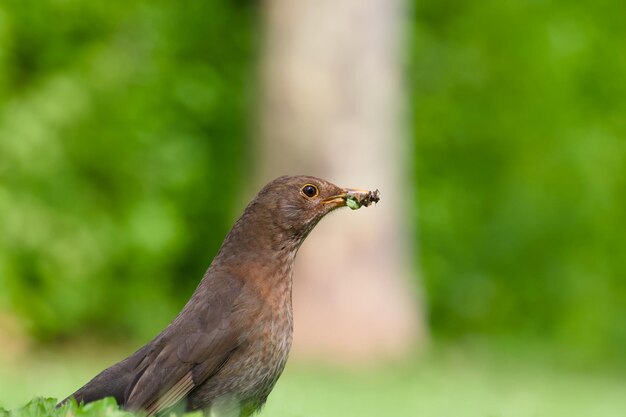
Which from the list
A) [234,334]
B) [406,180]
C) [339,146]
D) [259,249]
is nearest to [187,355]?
[234,334]

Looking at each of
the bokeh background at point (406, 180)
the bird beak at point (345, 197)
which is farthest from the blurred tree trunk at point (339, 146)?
the bird beak at point (345, 197)

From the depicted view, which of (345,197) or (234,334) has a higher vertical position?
(345,197)

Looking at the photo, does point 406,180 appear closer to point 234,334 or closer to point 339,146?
point 339,146

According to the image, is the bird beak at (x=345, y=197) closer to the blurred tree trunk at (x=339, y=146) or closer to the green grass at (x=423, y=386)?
the green grass at (x=423, y=386)

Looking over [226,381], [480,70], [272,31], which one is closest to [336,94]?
[272,31]

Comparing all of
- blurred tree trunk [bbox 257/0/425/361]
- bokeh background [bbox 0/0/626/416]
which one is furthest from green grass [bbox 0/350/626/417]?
blurred tree trunk [bbox 257/0/425/361]

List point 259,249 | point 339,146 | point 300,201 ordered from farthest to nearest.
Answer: point 339,146 → point 300,201 → point 259,249

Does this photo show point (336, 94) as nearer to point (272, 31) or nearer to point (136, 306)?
point (272, 31)
